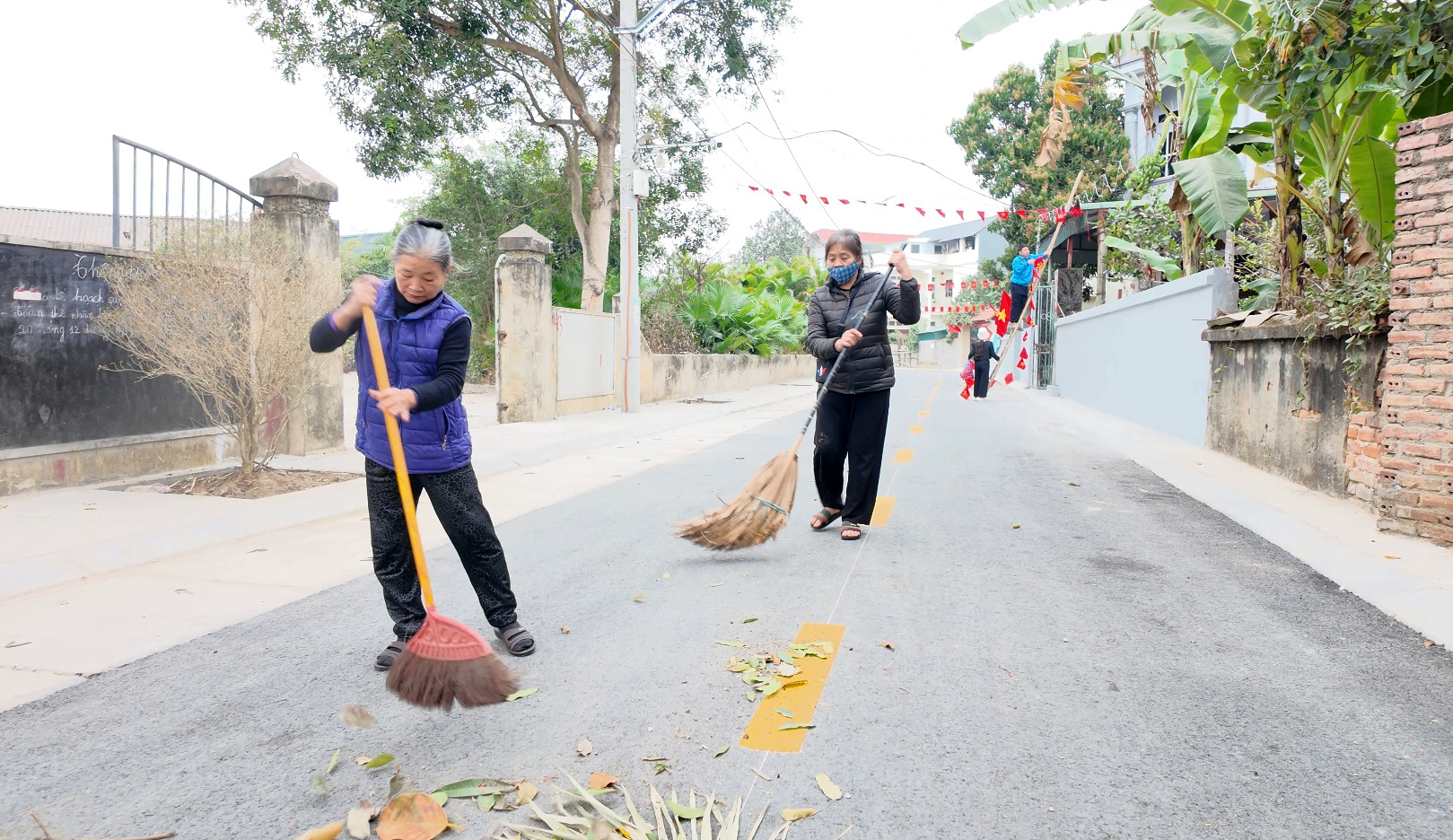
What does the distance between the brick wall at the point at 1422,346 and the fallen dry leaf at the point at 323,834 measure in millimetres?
5972

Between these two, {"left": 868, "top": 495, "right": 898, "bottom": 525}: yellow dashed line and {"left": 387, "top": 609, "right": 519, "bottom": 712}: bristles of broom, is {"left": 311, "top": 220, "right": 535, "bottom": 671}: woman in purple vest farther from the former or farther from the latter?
{"left": 868, "top": 495, "right": 898, "bottom": 525}: yellow dashed line

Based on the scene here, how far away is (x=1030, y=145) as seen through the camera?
92.0 feet

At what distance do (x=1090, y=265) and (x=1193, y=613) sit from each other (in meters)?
27.1

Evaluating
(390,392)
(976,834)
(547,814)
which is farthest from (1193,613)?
(390,392)

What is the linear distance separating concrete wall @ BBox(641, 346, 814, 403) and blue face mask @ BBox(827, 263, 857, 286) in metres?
13.0

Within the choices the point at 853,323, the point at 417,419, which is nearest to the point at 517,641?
the point at 417,419

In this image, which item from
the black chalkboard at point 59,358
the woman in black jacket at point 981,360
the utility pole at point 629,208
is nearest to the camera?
the black chalkboard at point 59,358

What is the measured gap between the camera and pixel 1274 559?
5.46m

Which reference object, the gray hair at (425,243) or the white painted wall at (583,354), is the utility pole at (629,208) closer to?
the white painted wall at (583,354)

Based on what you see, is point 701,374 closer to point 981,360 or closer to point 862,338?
point 981,360

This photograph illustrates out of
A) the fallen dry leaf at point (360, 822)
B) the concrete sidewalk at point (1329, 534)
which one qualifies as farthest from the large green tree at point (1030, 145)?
the fallen dry leaf at point (360, 822)

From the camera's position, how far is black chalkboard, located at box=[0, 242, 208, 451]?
6.70 metres

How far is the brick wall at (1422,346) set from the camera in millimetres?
5523

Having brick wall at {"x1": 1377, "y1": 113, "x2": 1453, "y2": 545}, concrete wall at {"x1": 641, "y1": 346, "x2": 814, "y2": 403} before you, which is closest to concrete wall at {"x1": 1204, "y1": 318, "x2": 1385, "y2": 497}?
brick wall at {"x1": 1377, "y1": 113, "x2": 1453, "y2": 545}
